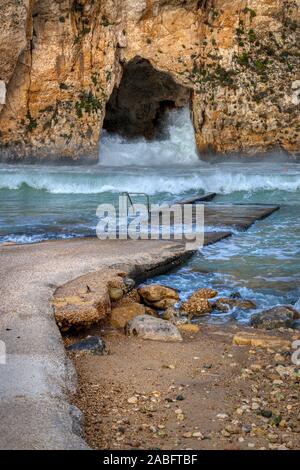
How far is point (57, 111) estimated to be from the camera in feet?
70.8

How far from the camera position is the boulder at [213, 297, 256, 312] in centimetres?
599

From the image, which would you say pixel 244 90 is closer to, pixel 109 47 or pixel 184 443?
pixel 109 47

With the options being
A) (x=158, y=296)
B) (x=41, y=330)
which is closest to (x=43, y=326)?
(x=41, y=330)

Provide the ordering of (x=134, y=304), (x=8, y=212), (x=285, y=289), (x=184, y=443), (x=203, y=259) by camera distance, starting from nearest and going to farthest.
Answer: (x=184, y=443) → (x=134, y=304) → (x=285, y=289) → (x=203, y=259) → (x=8, y=212)

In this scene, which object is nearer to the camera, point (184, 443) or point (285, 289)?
point (184, 443)

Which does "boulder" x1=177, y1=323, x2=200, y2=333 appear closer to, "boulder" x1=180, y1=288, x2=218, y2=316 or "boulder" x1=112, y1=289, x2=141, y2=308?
"boulder" x1=180, y1=288, x2=218, y2=316

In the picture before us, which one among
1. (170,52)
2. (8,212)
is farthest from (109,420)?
(170,52)

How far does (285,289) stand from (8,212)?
7.43 meters

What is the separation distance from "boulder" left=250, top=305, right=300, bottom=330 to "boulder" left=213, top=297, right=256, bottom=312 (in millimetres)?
342

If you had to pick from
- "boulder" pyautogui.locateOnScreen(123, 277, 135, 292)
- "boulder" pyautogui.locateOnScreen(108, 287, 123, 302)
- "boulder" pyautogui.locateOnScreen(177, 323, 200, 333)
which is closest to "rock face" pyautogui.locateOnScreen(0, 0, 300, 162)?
"boulder" pyautogui.locateOnScreen(123, 277, 135, 292)

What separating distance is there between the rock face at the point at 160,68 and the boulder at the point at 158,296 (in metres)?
16.0

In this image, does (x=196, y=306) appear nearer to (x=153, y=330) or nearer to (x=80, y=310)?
(x=153, y=330)

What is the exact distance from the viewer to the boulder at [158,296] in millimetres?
6188
